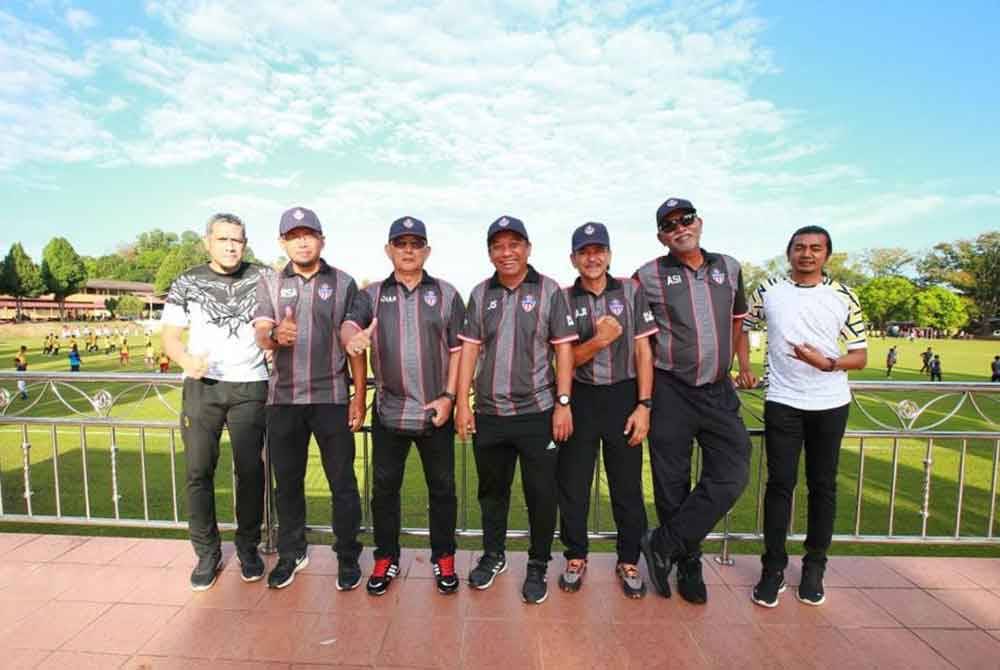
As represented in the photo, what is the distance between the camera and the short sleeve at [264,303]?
300cm

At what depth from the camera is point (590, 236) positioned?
2.95m

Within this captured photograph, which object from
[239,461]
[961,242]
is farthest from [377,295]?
[961,242]

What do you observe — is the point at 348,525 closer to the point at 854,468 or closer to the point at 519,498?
the point at 519,498

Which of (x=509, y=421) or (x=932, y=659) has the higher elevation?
(x=509, y=421)

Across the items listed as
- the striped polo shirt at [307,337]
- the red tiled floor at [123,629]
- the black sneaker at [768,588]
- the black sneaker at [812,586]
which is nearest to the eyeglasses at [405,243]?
the striped polo shirt at [307,337]

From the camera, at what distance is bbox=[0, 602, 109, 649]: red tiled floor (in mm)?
2654

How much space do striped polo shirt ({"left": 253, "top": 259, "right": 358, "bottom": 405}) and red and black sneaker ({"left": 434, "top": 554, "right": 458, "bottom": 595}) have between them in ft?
3.87

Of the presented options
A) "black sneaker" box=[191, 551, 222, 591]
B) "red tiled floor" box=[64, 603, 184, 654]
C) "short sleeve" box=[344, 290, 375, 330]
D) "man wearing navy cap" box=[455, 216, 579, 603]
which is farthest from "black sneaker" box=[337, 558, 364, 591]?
"short sleeve" box=[344, 290, 375, 330]

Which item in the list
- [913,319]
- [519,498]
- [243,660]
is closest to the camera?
[243,660]

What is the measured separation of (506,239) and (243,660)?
2.57m

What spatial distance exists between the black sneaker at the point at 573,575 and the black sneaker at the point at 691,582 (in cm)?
59

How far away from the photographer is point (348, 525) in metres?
3.15

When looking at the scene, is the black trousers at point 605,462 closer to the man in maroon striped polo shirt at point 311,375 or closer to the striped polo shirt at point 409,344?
the striped polo shirt at point 409,344

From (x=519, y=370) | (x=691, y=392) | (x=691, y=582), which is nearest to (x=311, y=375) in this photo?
(x=519, y=370)
